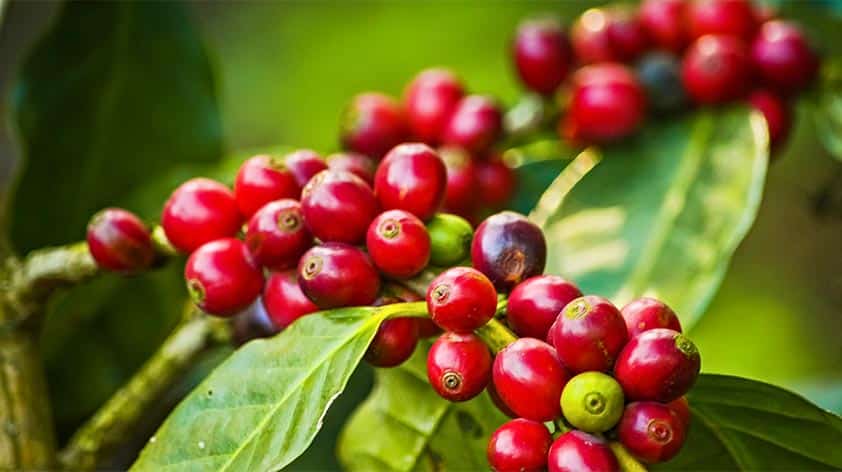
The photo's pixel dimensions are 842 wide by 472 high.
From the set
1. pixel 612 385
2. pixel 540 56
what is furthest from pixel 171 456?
pixel 540 56

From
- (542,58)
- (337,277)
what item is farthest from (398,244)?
(542,58)

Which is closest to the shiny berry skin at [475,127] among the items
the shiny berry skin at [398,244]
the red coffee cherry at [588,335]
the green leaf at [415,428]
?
the green leaf at [415,428]

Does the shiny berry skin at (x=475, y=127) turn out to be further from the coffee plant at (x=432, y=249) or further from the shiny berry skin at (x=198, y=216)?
the shiny berry skin at (x=198, y=216)

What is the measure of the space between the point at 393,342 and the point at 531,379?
0.12 meters

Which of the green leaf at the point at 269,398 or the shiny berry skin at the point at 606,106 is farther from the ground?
the shiny berry skin at the point at 606,106

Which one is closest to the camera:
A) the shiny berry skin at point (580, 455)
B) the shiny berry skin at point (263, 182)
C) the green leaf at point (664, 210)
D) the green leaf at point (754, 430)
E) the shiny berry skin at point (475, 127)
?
the shiny berry skin at point (580, 455)

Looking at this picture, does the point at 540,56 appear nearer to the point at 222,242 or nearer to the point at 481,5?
the point at 222,242

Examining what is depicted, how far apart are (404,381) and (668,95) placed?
549 millimetres

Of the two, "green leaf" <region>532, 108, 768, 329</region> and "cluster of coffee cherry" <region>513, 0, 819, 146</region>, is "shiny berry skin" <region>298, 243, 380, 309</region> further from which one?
"cluster of coffee cherry" <region>513, 0, 819, 146</region>

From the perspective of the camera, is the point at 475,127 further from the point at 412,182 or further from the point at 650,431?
the point at 650,431

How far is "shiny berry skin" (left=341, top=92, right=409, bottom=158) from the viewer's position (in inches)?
49.5

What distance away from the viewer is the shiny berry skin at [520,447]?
668 millimetres

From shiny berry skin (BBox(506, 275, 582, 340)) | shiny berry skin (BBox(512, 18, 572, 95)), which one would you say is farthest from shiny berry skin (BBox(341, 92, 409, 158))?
shiny berry skin (BBox(506, 275, 582, 340))

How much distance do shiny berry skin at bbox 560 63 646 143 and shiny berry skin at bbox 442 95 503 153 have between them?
92mm
